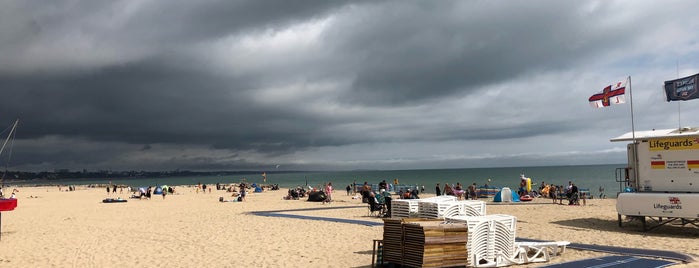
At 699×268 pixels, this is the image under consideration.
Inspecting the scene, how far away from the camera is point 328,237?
45.9 feet

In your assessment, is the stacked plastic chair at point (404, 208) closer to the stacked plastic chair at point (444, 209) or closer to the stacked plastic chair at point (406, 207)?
the stacked plastic chair at point (406, 207)

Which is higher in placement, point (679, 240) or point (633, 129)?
point (633, 129)

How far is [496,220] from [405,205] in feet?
11.6

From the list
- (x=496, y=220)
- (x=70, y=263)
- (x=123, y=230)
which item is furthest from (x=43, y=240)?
(x=496, y=220)

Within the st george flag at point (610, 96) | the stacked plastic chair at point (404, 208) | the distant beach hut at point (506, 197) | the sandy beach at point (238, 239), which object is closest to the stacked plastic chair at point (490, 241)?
the sandy beach at point (238, 239)

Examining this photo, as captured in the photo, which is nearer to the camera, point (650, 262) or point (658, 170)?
point (650, 262)

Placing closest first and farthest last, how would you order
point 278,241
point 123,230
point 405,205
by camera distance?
point 405,205, point 278,241, point 123,230

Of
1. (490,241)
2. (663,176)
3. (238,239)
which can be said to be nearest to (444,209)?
(490,241)

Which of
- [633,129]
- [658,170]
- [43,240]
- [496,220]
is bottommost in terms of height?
[43,240]

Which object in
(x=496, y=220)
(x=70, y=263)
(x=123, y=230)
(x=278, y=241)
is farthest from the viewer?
(x=123, y=230)

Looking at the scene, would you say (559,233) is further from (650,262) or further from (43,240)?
(43,240)

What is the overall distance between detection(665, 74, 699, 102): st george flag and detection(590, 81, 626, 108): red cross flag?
140 centimetres

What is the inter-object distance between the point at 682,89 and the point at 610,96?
6.75 ft

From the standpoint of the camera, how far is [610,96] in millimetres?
16781
